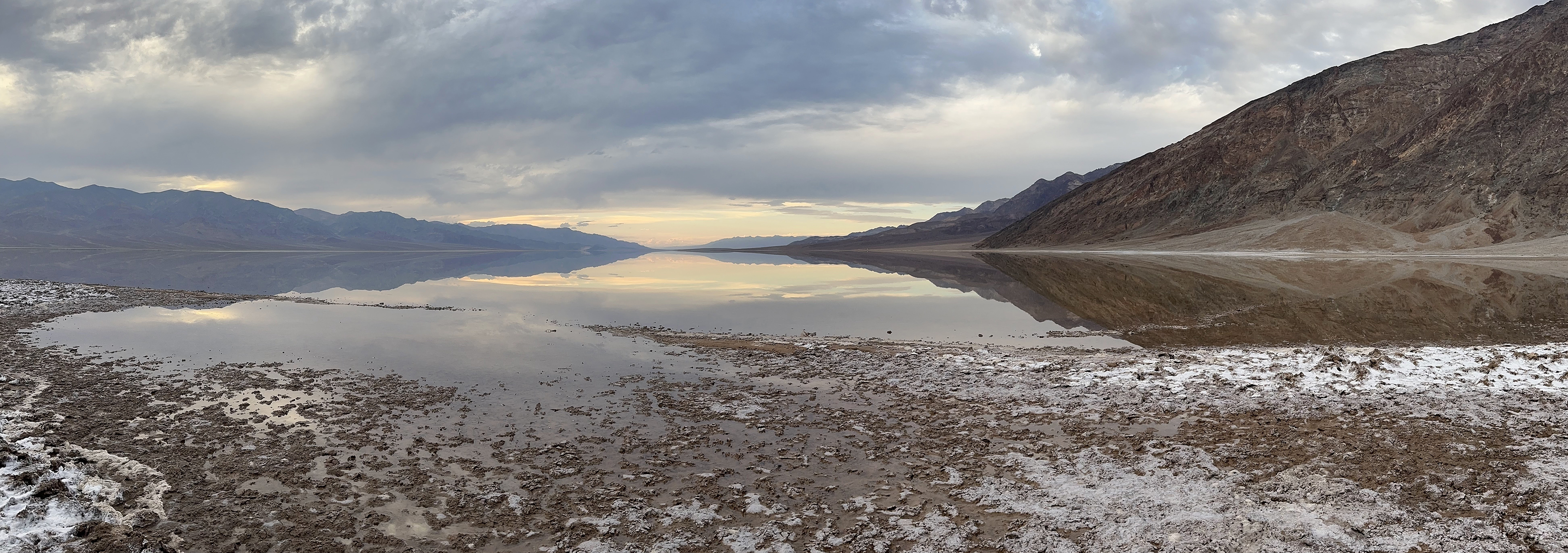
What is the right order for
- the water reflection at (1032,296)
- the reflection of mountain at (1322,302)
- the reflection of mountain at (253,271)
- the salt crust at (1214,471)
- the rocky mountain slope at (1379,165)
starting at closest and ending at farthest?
1. the salt crust at (1214,471)
2. the reflection of mountain at (1322,302)
3. the water reflection at (1032,296)
4. the reflection of mountain at (253,271)
5. the rocky mountain slope at (1379,165)

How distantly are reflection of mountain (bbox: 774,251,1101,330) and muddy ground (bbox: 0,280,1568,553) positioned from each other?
12260 mm

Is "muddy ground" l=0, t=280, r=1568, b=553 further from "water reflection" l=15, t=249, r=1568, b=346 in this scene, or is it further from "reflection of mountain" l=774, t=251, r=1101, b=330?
"reflection of mountain" l=774, t=251, r=1101, b=330

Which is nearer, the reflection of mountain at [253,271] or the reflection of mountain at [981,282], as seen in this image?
the reflection of mountain at [981,282]

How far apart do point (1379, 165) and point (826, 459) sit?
140 metres

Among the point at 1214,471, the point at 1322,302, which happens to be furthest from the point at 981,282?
the point at 1214,471

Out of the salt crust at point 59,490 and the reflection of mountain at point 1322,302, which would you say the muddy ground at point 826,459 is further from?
the reflection of mountain at point 1322,302

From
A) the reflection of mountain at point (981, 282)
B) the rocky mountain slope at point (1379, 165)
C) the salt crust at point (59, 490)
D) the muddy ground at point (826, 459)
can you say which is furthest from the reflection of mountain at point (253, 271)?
the rocky mountain slope at point (1379, 165)

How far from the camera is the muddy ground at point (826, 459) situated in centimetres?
725

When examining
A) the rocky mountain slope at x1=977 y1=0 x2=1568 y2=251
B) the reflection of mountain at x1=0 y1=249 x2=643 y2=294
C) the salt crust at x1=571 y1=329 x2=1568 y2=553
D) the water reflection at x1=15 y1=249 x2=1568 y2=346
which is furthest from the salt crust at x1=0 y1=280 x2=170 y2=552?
the rocky mountain slope at x1=977 y1=0 x2=1568 y2=251

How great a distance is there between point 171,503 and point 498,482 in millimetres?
3267

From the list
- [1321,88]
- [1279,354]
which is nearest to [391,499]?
[1279,354]

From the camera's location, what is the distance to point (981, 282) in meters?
50.4

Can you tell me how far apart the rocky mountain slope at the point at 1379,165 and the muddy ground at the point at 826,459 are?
101642mm

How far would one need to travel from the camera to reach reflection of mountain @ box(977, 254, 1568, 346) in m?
21.3
